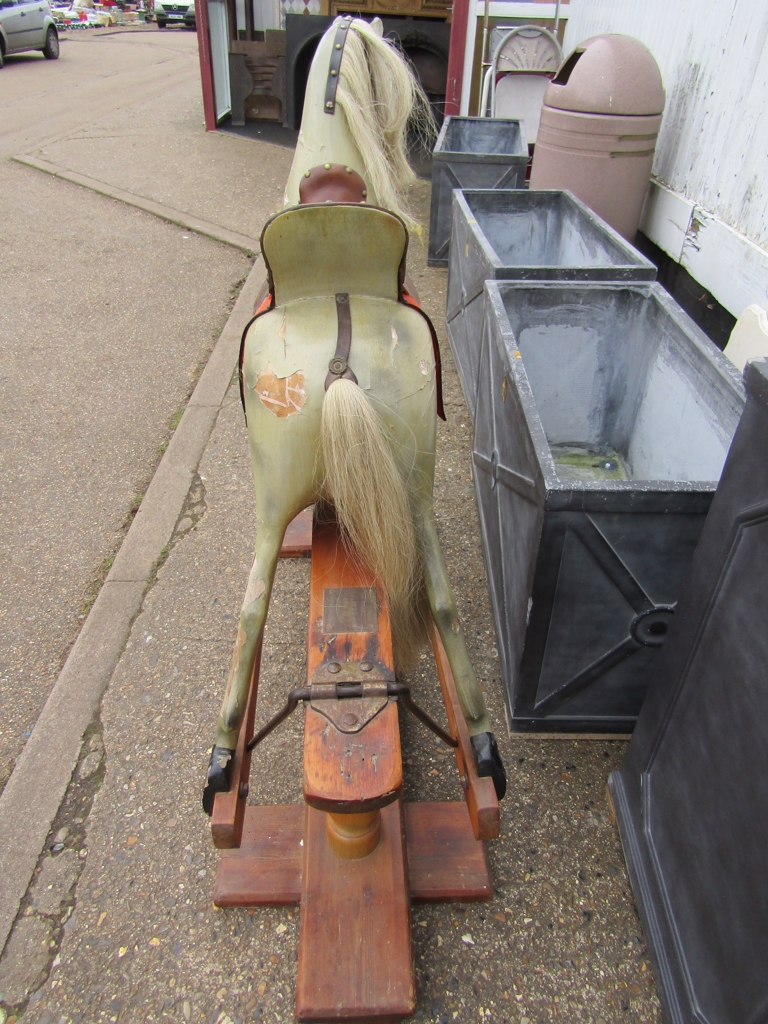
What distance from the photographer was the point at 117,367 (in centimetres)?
431

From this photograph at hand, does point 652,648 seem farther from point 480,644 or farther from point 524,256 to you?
point 524,256

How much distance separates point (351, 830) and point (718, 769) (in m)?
0.83

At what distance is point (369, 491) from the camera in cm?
141

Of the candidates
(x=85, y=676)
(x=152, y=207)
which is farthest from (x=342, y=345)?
(x=152, y=207)

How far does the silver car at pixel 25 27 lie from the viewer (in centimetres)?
1323

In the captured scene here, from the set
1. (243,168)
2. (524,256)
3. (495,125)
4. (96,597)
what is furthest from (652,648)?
(243,168)

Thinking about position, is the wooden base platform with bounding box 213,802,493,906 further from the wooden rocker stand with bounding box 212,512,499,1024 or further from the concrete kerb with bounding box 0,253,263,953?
the concrete kerb with bounding box 0,253,263,953

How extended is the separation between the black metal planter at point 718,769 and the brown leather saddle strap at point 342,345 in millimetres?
758

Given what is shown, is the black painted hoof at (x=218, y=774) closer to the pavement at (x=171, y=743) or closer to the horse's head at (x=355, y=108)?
the pavement at (x=171, y=743)

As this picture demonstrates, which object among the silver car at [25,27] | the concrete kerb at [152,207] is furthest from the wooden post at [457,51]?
the silver car at [25,27]

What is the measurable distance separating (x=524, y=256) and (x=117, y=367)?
2.64 m

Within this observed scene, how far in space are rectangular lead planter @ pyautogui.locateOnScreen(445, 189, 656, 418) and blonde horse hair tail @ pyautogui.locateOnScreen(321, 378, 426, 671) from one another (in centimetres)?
175

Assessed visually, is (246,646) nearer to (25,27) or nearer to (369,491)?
(369,491)

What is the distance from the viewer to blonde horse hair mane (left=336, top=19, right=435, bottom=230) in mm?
1670
